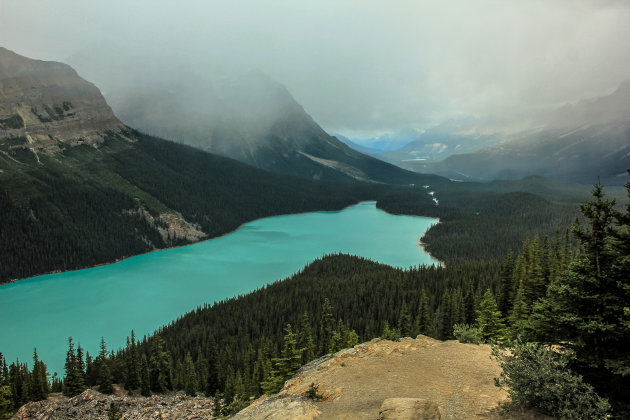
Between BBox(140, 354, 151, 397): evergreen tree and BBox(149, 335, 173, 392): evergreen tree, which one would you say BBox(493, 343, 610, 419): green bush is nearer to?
BBox(149, 335, 173, 392): evergreen tree

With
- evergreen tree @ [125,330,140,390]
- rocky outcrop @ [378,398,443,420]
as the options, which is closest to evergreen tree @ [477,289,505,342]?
rocky outcrop @ [378,398,443,420]

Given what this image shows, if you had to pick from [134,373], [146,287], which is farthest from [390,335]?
[146,287]

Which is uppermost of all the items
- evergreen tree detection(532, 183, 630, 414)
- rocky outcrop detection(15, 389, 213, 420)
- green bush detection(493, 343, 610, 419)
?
evergreen tree detection(532, 183, 630, 414)

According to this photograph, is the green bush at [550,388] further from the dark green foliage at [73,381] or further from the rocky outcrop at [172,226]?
the rocky outcrop at [172,226]

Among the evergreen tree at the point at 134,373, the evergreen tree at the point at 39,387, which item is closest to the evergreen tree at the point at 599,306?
the evergreen tree at the point at 134,373

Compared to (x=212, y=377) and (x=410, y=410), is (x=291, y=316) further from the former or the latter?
(x=410, y=410)

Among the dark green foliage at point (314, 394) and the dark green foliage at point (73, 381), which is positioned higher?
the dark green foliage at point (314, 394)

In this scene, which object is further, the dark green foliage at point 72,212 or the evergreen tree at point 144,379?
the dark green foliage at point 72,212
